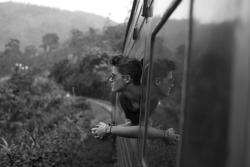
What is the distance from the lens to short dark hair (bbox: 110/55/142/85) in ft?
9.60

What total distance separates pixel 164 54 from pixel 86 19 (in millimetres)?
135921

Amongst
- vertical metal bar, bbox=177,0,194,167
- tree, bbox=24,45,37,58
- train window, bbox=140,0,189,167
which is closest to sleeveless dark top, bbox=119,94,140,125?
train window, bbox=140,0,189,167

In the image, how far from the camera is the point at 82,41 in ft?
219

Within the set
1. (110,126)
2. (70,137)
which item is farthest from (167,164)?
(70,137)

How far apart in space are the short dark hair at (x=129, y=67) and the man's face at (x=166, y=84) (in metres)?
1.09

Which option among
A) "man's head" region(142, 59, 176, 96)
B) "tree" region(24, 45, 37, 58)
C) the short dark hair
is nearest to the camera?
"man's head" region(142, 59, 176, 96)

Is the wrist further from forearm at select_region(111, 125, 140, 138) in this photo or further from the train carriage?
the train carriage

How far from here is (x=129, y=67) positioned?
294 centimetres

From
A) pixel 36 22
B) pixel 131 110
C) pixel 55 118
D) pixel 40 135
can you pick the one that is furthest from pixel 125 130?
pixel 36 22

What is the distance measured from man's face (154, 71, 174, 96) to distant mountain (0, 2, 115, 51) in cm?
12246

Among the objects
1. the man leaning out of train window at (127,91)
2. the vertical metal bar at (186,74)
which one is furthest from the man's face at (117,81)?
the vertical metal bar at (186,74)

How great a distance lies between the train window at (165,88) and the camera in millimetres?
1303

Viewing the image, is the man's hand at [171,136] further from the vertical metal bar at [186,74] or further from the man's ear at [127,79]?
the man's ear at [127,79]

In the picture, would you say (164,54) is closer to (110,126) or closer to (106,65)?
(110,126)
